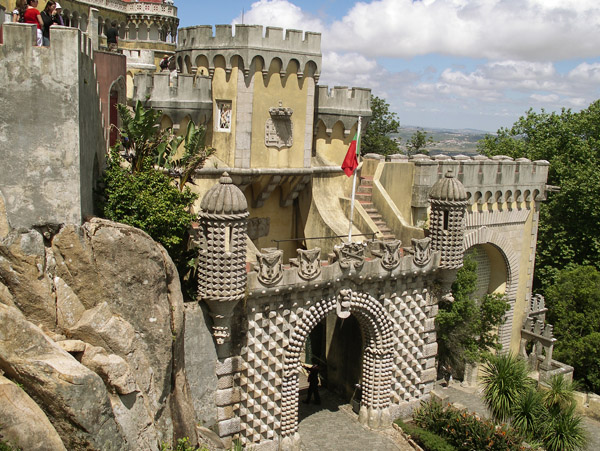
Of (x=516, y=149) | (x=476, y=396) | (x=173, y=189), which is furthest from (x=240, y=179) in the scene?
(x=516, y=149)

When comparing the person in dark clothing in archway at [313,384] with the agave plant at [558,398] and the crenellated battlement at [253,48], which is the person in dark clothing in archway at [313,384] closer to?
the agave plant at [558,398]

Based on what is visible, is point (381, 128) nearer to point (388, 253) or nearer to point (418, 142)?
point (418, 142)

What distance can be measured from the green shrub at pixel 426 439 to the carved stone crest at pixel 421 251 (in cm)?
649

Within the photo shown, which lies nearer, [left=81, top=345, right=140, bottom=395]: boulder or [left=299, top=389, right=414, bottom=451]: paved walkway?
[left=81, top=345, right=140, bottom=395]: boulder

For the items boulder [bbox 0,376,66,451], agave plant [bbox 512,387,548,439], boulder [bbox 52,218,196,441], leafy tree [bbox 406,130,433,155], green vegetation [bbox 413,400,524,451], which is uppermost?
leafy tree [bbox 406,130,433,155]

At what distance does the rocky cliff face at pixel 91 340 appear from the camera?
13555 mm

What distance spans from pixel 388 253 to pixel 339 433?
743cm

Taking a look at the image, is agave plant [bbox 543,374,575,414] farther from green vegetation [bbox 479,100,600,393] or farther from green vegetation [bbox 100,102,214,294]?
green vegetation [bbox 100,102,214,294]

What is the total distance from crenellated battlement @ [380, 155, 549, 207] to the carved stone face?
23.8ft

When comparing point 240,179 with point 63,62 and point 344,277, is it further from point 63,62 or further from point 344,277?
point 63,62

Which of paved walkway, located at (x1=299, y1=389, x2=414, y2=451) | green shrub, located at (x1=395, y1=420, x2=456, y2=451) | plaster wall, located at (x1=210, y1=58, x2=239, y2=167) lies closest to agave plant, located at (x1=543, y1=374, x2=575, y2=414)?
green shrub, located at (x1=395, y1=420, x2=456, y2=451)

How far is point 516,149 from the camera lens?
43406mm

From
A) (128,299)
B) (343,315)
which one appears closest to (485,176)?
(343,315)

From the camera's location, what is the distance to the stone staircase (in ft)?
89.0
